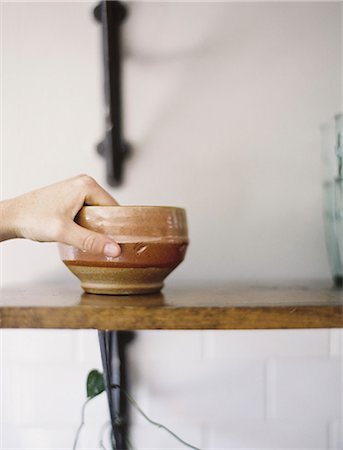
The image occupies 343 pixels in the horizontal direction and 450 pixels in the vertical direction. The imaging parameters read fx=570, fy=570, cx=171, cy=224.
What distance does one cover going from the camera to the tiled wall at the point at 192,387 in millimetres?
888

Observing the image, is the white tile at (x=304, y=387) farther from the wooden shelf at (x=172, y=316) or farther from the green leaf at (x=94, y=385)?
the wooden shelf at (x=172, y=316)

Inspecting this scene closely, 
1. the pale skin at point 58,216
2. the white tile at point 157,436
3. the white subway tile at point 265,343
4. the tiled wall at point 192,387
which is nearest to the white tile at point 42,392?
the tiled wall at point 192,387

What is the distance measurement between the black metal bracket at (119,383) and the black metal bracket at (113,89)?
0.78 feet

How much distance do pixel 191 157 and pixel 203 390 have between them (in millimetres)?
364

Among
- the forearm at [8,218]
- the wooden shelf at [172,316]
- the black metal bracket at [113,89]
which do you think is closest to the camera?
the wooden shelf at [172,316]

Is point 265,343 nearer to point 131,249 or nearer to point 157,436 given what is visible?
point 157,436

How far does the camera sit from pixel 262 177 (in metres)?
0.89

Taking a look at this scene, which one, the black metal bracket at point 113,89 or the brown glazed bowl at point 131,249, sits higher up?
the black metal bracket at point 113,89

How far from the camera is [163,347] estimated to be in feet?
2.92

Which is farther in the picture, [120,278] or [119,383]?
[119,383]

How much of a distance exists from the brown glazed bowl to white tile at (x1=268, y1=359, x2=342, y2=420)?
14.0 inches

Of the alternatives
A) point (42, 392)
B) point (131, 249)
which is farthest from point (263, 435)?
point (131, 249)

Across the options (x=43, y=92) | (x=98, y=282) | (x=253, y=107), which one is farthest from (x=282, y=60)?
(x=98, y=282)

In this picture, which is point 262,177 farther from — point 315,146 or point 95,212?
point 95,212
